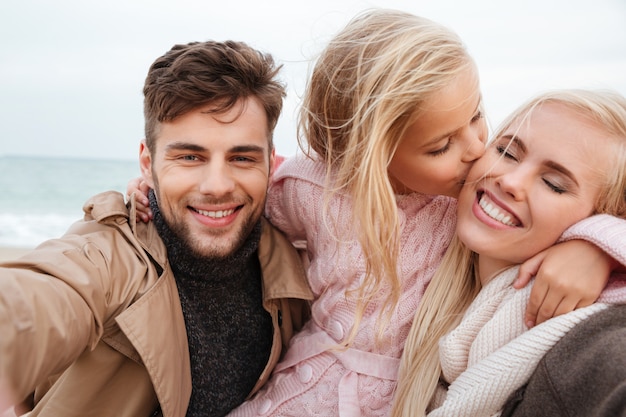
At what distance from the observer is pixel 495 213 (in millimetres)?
1981

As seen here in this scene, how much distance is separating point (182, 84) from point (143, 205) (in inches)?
21.3

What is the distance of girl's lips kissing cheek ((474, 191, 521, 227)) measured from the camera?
1.96 meters

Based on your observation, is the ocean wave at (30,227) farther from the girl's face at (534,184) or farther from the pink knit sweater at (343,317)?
the girl's face at (534,184)

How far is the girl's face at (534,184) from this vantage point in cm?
187

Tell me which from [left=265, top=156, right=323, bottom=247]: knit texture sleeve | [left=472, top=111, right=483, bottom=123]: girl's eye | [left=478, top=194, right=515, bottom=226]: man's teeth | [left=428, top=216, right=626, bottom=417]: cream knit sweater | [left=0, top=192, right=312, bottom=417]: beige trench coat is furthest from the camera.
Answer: [left=265, top=156, right=323, bottom=247]: knit texture sleeve

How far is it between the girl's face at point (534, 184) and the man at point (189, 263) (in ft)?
2.69

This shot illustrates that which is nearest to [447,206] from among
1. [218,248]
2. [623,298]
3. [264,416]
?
[623,298]

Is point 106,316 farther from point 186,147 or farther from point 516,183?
point 516,183

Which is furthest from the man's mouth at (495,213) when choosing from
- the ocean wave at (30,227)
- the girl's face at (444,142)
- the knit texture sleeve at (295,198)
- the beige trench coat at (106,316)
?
the ocean wave at (30,227)

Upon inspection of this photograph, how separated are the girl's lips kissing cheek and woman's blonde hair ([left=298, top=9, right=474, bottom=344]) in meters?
0.29

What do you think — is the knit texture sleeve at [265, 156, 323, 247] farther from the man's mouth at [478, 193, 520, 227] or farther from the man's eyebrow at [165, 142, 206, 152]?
the man's mouth at [478, 193, 520, 227]

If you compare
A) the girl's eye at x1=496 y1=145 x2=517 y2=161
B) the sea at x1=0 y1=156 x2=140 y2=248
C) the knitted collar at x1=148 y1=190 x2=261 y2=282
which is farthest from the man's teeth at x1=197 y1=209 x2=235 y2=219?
the sea at x1=0 y1=156 x2=140 y2=248

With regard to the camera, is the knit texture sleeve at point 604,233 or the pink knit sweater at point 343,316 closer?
the knit texture sleeve at point 604,233

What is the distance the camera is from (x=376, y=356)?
2223mm
